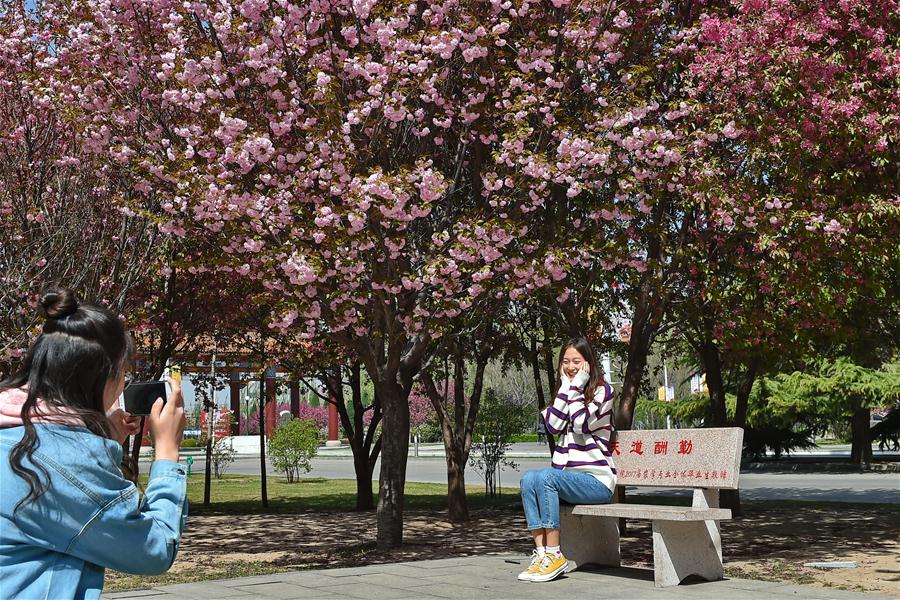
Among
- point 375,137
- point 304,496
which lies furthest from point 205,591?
point 304,496

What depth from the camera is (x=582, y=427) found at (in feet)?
24.9

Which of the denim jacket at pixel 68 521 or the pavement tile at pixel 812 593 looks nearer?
the denim jacket at pixel 68 521

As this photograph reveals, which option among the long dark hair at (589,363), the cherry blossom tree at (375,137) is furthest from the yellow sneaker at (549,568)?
the cherry blossom tree at (375,137)

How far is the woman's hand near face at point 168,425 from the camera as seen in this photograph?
2.33 meters

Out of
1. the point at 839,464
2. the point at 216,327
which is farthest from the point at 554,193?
the point at 839,464

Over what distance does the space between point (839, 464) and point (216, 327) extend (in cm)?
2361

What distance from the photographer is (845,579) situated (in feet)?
28.2

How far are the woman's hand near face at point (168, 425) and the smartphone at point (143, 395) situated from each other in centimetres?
6

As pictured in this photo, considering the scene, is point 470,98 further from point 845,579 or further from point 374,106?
point 845,579

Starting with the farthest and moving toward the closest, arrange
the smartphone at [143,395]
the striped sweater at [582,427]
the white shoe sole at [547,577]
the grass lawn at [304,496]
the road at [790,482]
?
the road at [790,482] → the grass lawn at [304,496] → the striped sweater at [582,427] → the white shoe sole at [547,577] → the smartphone at [143,395]

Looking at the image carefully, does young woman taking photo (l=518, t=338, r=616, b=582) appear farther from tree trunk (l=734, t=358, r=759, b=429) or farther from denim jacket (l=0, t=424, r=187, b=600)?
tree trunk (l=734, t=358, r=759, b=429)

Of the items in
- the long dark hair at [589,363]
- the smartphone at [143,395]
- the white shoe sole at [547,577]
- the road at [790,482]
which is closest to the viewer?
the smartphone at [143,395]

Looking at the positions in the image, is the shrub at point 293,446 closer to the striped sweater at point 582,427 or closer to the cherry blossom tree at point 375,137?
the cherry blossom tree at point 375,137

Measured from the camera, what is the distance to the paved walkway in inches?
268
